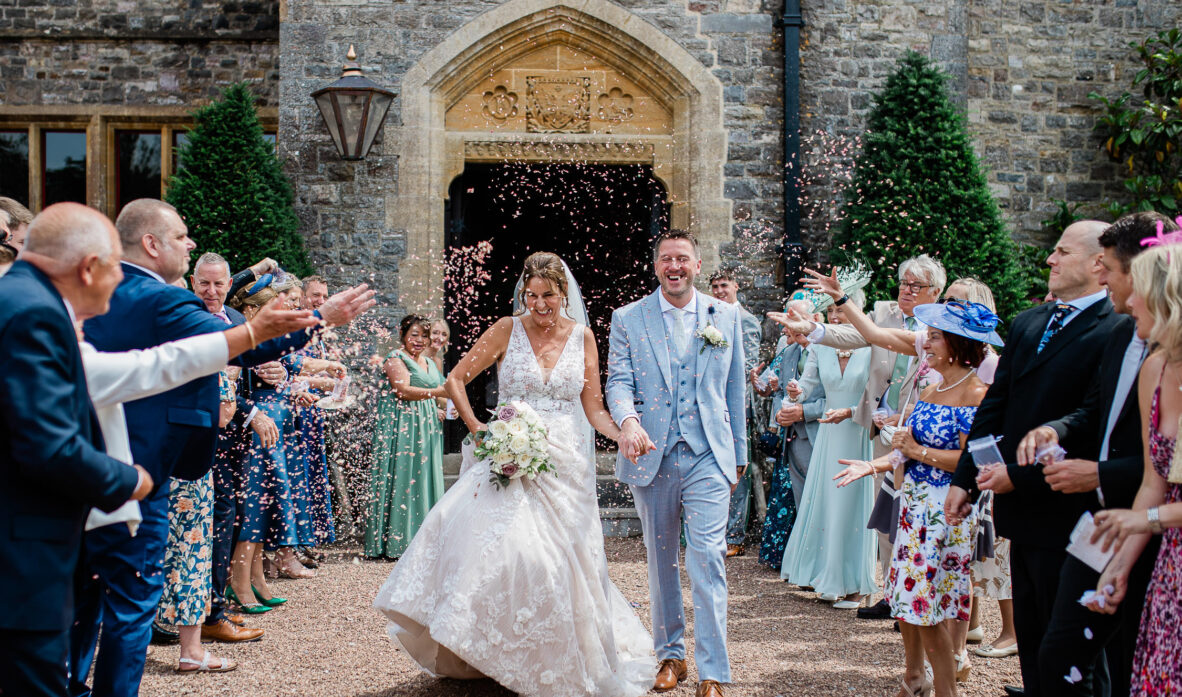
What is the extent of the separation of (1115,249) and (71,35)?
10643mm

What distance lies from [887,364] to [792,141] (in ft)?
13.7

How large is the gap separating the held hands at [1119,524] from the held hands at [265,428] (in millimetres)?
4188

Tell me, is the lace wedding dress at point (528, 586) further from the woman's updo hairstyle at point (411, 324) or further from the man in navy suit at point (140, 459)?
the woman's updo hairstyle at point (411, 324)

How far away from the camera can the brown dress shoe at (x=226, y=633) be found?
5320 mm

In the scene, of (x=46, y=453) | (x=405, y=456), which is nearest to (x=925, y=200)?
(x=405, y=456)

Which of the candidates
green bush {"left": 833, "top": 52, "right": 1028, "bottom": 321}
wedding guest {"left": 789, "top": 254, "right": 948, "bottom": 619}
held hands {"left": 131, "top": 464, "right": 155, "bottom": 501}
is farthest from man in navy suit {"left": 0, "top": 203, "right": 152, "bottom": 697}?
green bush {"left": 833, "top": 52, "right": 1028, "bottom": 321}

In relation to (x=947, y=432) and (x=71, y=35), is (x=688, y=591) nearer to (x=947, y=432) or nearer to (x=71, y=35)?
(x=947, y=432)

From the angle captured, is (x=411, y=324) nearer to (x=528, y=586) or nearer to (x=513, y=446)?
(x=513, y=446)

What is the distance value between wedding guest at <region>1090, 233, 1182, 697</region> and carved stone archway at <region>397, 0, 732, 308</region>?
699 centimetres

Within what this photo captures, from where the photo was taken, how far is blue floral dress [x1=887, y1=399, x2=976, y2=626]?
4004 mm

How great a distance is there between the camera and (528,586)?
4125 millimetres

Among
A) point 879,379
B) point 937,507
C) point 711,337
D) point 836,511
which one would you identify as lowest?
point 836,511

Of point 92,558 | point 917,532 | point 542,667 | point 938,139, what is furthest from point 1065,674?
point 938,139

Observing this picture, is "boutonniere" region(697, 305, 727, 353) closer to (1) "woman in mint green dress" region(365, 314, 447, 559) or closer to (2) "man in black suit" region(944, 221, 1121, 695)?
(2) "man in black suit" region(944, 221, 1121, 695)
